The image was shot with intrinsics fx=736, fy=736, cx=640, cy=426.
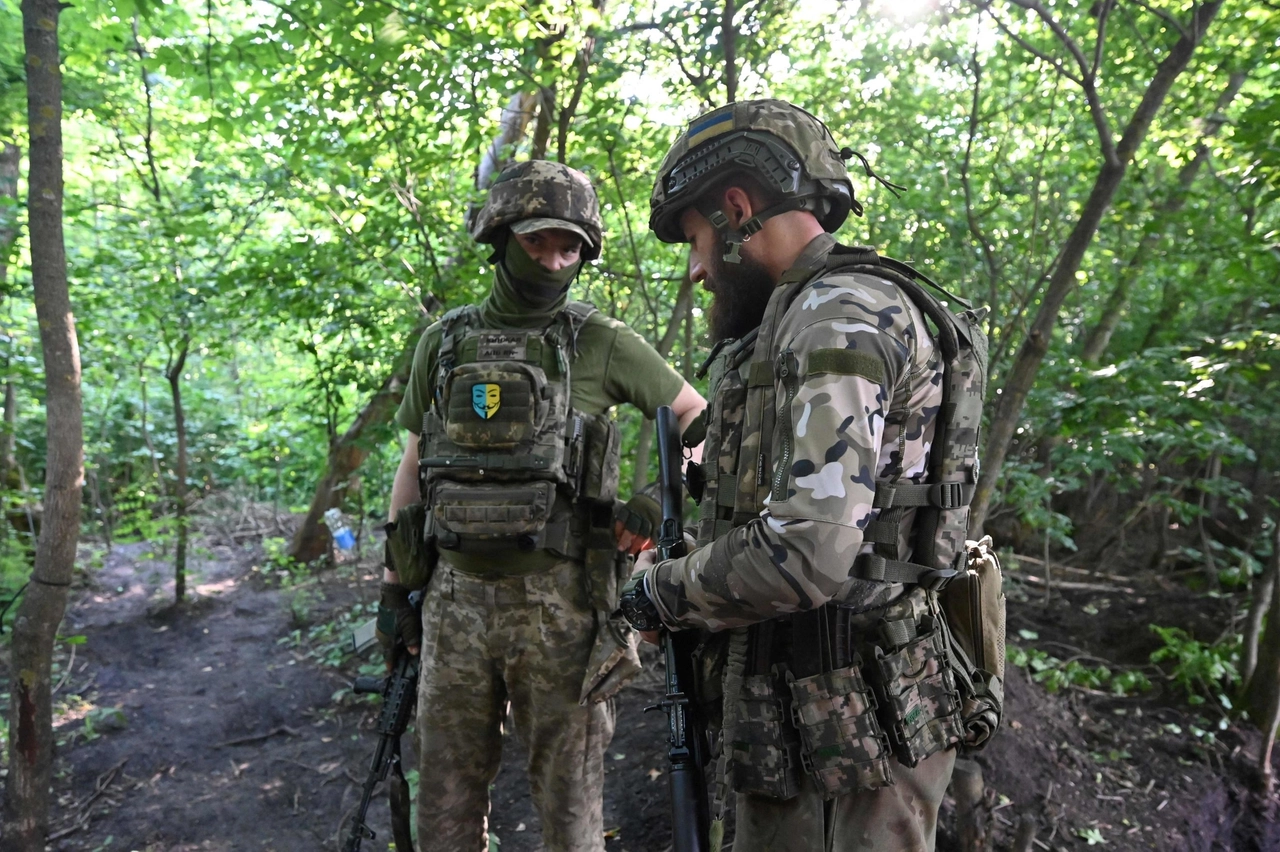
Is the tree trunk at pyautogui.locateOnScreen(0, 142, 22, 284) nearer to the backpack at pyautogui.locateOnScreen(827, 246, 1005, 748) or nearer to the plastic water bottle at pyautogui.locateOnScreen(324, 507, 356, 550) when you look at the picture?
the plastic water bottle at pyautogui.locateOnScreen(324, 507, 356, 550)

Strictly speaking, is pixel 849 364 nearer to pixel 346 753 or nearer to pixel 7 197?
pixel 346 753

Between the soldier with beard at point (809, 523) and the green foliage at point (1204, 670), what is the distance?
3778mm

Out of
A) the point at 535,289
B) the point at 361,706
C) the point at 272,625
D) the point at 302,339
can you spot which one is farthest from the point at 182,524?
the point at 535,289

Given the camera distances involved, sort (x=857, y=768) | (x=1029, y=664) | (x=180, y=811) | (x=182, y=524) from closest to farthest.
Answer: (x=857, y=768) < (x=180, y=811) < (x=1029, y=664) < (x=182, y=524)

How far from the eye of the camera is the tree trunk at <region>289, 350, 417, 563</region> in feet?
17.6

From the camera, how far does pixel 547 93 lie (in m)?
3.96

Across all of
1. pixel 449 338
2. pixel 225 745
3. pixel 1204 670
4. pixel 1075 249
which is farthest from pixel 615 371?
pixel 1204 670

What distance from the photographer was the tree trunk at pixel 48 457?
2174mm

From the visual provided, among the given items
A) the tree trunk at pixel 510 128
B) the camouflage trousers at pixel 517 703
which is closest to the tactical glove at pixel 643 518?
the camouflage trousers at pixel 517 703

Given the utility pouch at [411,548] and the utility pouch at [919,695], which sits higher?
the utility pouch at [411,548]

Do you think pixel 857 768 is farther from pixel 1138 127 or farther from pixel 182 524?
pixel 182 524

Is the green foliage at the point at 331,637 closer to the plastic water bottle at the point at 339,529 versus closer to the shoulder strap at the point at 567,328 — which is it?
the plastic water bottle at the point at 339,529

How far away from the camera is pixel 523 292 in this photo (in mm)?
2422

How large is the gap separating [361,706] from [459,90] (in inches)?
143
